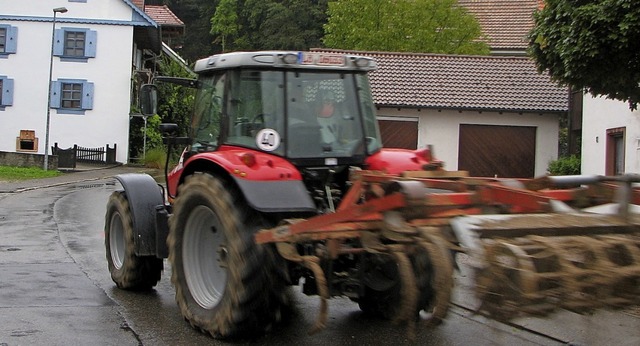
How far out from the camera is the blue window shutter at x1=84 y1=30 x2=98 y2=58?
123 feet

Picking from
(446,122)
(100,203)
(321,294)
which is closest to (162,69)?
(446,122)

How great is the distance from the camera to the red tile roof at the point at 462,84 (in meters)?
26.4

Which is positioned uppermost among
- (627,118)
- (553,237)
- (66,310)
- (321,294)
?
(627,118)

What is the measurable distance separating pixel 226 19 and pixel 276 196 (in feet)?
199

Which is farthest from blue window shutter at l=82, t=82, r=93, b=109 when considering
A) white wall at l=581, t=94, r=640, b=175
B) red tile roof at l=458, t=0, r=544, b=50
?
white wall at l=581, t=94, r=640, b=175

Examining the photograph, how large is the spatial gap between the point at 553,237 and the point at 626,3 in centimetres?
610

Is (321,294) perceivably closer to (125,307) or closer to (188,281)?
(188,281)

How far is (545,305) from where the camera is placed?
4336 millimetres

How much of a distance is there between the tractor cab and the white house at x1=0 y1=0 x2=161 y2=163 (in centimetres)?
3195

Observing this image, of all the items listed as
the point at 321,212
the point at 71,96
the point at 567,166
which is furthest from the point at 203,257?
the point at 71,96

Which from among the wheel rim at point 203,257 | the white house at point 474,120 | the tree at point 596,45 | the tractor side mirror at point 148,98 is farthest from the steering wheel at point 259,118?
the white house at point 474,120

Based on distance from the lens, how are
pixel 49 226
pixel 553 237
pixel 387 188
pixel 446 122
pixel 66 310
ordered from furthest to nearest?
pixel 446 122 → pixel 49 226 → pixel 66 310 → pixel 387 188 → pixel 553 237

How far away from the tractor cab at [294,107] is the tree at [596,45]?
4247 mm

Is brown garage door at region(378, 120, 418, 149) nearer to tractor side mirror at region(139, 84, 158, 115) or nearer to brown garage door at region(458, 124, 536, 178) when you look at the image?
brown garage door at region(458, 124, 536, 178)
